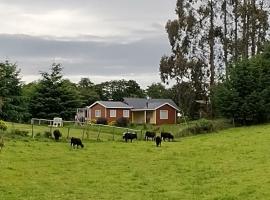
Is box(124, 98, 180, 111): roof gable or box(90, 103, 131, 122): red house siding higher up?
box(124, 98, 180, 111): roof gable

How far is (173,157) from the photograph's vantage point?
28734 mm

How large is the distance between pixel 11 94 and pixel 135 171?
50.0 metres

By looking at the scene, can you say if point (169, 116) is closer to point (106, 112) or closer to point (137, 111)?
point (137, 111)

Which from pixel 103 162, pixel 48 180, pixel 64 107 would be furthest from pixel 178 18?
pixel 48 180

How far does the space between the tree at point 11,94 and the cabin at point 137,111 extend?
9692 millimetres

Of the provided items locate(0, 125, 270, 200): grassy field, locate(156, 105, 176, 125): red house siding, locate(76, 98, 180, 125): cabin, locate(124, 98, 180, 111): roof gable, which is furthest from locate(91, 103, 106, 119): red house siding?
locate(0, 125, 270, 200): grassy field

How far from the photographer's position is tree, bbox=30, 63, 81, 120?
2692 inches

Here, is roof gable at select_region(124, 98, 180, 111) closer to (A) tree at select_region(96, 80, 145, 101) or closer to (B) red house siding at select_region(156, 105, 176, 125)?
(B) red house siding at select_region(156, 105, 176, 125)

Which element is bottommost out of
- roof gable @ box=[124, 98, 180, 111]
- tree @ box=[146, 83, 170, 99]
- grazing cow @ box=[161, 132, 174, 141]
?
grazing cow @ box=[161, 132, 174, 141]

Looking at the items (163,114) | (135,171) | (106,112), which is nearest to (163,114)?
(163,114)

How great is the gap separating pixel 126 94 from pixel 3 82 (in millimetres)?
61758

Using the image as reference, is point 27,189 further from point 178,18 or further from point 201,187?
point 178,18

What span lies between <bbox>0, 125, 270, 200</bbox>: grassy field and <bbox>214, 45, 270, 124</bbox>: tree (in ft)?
56.3

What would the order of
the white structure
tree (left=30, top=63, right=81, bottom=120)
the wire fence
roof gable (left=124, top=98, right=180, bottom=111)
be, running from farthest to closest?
roof gable (left=124, top=98, right=180, bottom=111) → tree (left=30, top=63, right=81, bottom=120) → the white structure → the wire fence
